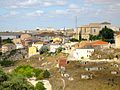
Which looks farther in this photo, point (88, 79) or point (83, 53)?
point (83, 53)

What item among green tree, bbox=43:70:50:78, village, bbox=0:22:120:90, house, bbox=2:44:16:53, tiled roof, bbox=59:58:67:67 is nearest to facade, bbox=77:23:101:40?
house, bbox=2:44:16:53

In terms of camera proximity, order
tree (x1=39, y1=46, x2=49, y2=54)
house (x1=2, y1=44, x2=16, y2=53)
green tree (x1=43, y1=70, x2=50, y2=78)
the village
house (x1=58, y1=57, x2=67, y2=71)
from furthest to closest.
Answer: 1. house (x1=2, y1=44, x2=16, y2=53)
2. tree (x1=39, y1=46, x2=49, y2=54)
3. house (x1=58, y1=57, x2=67, y2=71)
4. green tree (x1=43, y1=70, x2=50, y2=78)
5. the village

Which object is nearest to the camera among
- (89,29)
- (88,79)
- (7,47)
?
(88,79)

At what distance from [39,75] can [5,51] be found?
4760 centimetres

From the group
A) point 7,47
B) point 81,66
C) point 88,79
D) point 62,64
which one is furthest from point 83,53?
point 7,47

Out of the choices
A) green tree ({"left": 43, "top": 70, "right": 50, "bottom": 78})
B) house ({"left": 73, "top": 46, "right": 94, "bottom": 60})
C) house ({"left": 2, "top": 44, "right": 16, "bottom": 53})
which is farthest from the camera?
house ({"left": 2, "top": 44, "right": 16, "bottom": 53})

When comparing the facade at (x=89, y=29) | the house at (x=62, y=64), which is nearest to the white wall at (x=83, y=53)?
the house at (x=62, y=64)

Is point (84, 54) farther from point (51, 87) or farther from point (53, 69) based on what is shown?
point (51, 87)

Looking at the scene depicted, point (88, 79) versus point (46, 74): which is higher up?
point (88, 79)

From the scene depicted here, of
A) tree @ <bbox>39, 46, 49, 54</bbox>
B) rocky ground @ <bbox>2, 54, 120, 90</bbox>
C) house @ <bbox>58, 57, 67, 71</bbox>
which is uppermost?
rocky ground @ <bbox>2, 54, 120, 90</bbox>

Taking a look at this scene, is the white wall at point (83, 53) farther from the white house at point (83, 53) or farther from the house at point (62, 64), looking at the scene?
the house at point (62, 64)

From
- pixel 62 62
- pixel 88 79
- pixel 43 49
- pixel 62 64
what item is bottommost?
pixel 43 49

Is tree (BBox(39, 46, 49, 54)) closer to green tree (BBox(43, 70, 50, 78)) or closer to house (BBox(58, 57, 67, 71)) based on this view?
house (BBox(58, 57, 67, 71))

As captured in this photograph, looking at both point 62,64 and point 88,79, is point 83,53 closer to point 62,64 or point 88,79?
point 62,64
